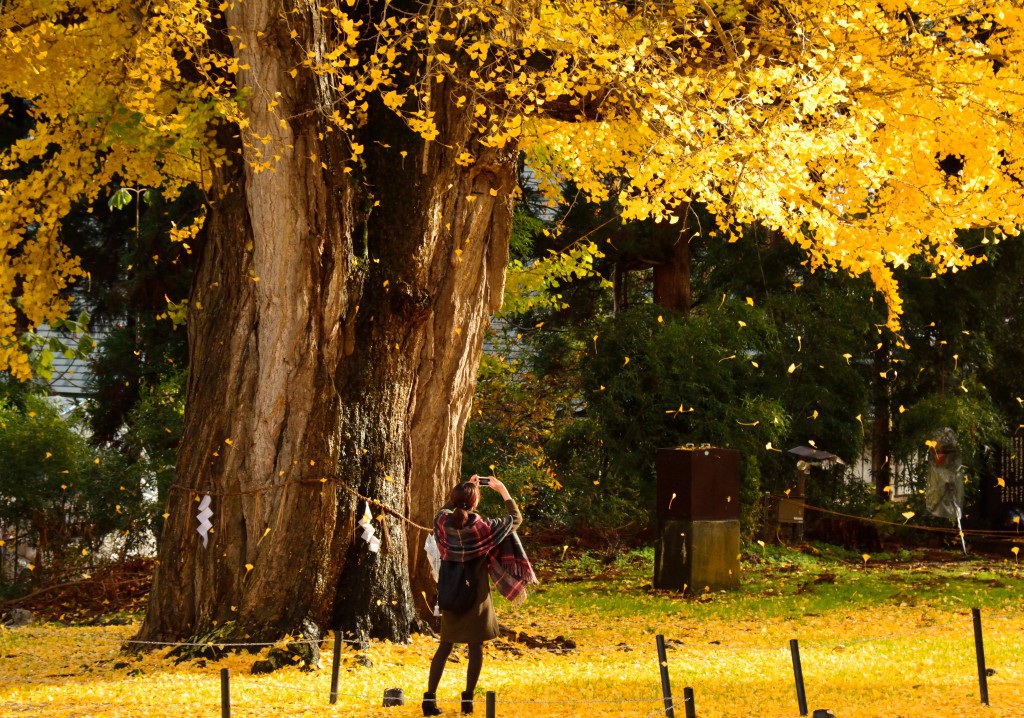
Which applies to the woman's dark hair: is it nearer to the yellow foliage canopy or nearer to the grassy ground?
the grassy ground

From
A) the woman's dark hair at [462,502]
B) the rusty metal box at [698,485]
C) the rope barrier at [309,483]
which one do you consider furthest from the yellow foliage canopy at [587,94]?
the rusty metal box at [698,485]

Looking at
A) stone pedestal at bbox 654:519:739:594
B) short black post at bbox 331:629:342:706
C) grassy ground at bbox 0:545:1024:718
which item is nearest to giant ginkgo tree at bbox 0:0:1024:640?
grassy ground at bbox 0:545:1024:718

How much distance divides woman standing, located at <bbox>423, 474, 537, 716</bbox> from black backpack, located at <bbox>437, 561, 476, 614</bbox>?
2 cm

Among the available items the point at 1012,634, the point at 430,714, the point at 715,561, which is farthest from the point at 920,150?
the point at 430,714

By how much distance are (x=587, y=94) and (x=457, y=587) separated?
4463 millimetres

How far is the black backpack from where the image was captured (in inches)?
253

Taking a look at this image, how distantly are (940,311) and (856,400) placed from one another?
1889 millimetres

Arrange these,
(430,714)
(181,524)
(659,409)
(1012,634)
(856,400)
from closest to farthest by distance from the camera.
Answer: (430,714), (181,524), (1012,634), (659,409), (856,400)

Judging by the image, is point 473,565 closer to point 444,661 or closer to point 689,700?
point 444,661

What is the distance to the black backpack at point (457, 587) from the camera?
643 cm

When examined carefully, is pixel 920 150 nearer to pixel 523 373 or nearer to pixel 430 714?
pixel 430 714

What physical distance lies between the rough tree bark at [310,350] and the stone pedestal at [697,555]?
14.2 ft

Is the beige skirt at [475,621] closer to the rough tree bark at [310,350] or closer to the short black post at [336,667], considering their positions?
the short black post at [336,667]

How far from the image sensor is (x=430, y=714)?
640 centimetres
